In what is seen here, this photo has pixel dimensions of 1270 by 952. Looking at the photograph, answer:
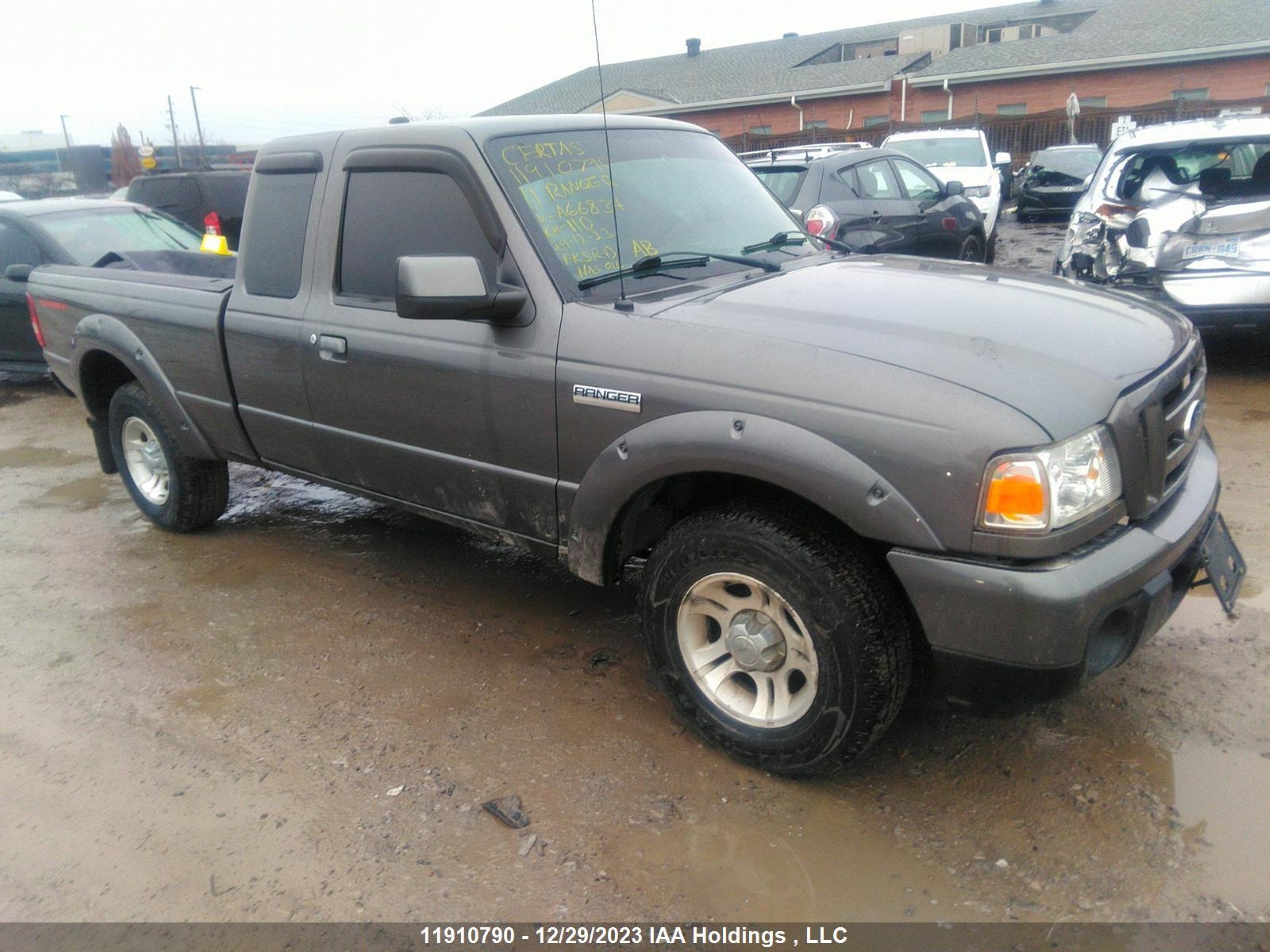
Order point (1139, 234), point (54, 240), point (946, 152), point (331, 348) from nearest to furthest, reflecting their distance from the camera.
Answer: point (331, 348) → point (1139, 234) → point (54, 240) → point (946, 152)

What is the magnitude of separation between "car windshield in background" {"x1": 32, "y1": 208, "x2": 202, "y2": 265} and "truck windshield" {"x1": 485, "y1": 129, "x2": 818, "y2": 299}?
5419 mm

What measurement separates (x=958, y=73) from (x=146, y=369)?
31228 millimetres

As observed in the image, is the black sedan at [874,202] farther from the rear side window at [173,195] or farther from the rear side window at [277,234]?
the rear side window at [173,195]

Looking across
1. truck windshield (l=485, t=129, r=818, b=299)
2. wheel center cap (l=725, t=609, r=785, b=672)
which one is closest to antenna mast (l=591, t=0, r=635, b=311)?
truck windshield (l=485, t=129, r=818, b=299)

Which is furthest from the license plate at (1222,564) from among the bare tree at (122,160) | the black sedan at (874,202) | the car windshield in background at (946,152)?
the bare tree at (122,160)

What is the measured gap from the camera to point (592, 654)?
3740 mm

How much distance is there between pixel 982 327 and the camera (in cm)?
272

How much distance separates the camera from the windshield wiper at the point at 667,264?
3189mm

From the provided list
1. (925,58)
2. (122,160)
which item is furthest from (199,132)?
(925,58)

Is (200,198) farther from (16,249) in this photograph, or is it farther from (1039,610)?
(1039,610)

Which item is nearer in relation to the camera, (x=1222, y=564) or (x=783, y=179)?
(x=1222, y=564)

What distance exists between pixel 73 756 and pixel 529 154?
8.40 feet

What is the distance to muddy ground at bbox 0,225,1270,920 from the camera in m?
2.52

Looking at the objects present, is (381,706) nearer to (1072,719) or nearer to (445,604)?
(445,604)
